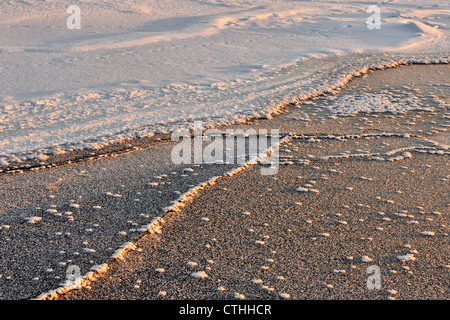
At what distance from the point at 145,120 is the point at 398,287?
276cm

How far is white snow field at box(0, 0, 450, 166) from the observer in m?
4.26

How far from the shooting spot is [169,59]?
6027mm

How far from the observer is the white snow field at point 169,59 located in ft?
14.0

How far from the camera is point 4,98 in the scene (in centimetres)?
462

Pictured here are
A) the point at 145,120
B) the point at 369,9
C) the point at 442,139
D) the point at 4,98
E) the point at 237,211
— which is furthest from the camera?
the point at 369,9

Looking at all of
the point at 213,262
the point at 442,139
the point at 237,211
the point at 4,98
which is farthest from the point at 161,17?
the point at 213,262

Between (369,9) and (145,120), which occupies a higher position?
(369,9)

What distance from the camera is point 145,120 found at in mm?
4281

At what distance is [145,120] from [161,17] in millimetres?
4017

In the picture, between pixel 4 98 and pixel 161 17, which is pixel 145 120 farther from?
pixel 161 17
